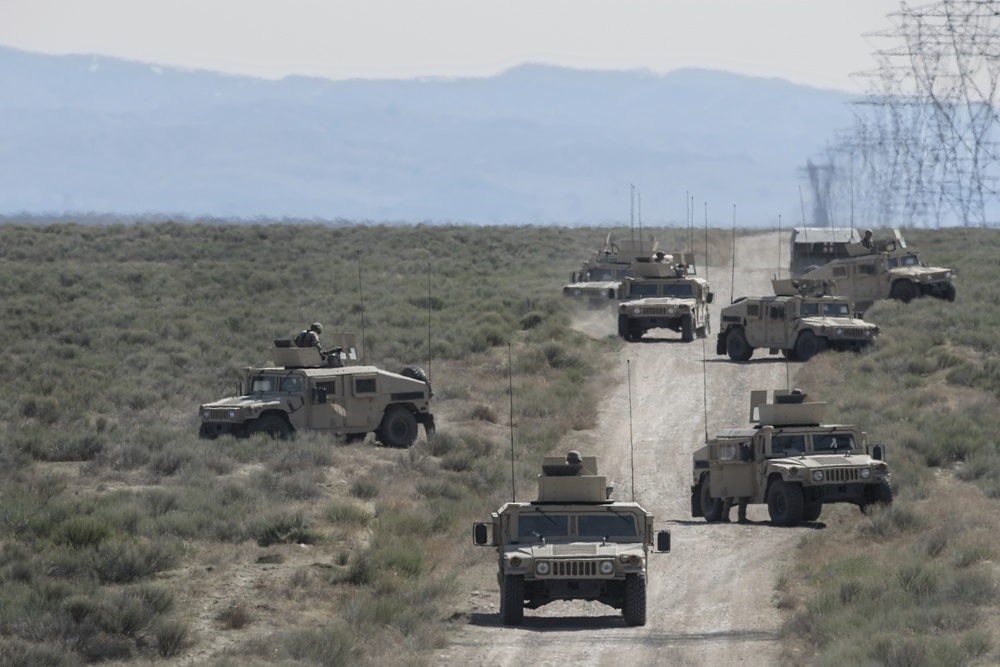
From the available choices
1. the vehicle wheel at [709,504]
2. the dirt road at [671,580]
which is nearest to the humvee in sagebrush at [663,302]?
the dirt road at [671,580]

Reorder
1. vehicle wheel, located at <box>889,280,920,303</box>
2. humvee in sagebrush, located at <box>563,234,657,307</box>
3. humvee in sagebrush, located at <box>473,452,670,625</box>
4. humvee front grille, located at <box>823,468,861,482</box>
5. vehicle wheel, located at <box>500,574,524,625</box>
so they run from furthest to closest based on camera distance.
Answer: humvee in sagebrush, located at <box>563,234,657,307</box> → vehicle wheel, located at <box>889,280,920,303</box> → humvee front grille, located at <box>823,468,861,482</box> → vehicle wheel, located at <box>500,574,524,625</box> → humvee in sagebrush, located at <box>473,452,670,625</box>

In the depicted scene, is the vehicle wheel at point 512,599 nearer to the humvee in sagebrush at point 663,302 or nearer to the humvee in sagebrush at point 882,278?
the humvee in sagebrush at point 663,302

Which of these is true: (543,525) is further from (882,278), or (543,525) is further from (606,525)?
(882,278)

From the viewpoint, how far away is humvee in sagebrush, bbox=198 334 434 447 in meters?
28.0

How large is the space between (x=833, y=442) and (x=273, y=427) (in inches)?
368

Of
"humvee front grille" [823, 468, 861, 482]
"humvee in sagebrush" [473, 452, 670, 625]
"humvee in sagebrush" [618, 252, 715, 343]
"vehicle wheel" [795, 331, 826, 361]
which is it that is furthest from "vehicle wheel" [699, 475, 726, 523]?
"humvee in sagebrush" [618, 252, 715, 343]

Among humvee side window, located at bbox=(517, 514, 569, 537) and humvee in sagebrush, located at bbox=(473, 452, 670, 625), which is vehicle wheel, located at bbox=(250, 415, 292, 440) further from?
humvee side window, located at bbox=(517, 514, 569, 537)

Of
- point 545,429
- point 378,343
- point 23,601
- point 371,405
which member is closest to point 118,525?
point 23,601

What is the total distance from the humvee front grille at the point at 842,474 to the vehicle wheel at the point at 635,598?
6.17 metres

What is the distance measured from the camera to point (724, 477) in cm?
2372

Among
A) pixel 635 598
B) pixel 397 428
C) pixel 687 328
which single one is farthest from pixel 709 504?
pixel 687 328

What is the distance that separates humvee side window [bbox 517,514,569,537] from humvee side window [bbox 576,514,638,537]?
0.52 feet

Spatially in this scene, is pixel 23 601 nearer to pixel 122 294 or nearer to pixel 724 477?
pixel 724 477

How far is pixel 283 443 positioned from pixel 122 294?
26.9m
